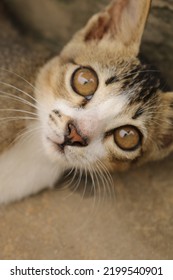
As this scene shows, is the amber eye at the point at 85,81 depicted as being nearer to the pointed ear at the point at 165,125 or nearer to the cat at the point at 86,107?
the cat at the point at 86,107

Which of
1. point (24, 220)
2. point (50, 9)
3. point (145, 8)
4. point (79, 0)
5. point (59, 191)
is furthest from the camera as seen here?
point (50, 9)

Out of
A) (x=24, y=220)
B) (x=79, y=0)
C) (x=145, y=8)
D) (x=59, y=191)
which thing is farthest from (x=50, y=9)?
(x=24, y=220)

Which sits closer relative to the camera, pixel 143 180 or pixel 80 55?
pixel 80 55

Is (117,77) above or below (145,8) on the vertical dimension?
below

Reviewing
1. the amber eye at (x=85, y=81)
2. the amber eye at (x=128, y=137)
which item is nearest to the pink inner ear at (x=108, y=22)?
the amber eye at (x=85, y=81)

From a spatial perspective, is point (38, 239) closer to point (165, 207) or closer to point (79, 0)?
point (165, 207)

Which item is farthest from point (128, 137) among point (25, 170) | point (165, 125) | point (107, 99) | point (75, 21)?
point (75, 21)

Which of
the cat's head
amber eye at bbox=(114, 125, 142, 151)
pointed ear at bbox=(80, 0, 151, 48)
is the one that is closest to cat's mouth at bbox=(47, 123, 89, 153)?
the cat's head

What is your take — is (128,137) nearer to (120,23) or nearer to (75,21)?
(120,23)

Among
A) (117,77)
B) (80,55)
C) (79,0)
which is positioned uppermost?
(79,0)
